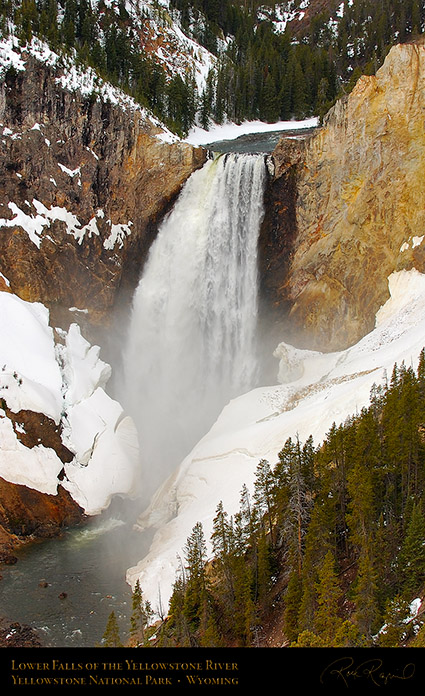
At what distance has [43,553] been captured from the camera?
2562 cm

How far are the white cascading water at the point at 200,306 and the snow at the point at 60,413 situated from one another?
4.64 m

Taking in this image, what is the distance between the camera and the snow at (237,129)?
2331 inches

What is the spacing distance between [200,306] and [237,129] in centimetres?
3638

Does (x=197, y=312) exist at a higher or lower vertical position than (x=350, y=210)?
lower

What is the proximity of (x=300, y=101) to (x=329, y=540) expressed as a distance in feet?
210

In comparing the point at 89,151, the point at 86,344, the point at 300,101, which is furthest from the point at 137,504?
the point at 300,101

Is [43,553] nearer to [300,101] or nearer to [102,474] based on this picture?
[102,474]

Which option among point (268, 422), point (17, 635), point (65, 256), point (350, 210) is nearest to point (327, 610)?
point (17, 635)

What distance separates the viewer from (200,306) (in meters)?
38.8

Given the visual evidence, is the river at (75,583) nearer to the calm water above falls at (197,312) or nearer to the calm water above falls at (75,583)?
the calm water above falls at (75,583)


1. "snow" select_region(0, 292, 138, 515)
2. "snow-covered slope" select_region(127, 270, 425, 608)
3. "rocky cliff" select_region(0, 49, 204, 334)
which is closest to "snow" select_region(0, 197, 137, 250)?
"rocky cliff" select_region(0, 49, 204, 334)

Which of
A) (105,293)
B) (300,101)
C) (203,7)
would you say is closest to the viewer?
(105,293)
